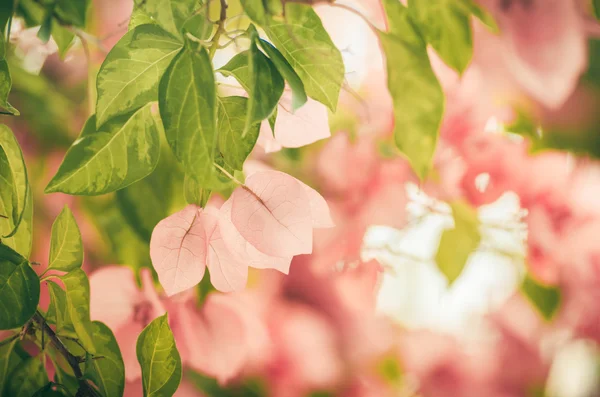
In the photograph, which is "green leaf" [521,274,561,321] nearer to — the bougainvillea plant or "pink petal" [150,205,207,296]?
the bougainvillea plant

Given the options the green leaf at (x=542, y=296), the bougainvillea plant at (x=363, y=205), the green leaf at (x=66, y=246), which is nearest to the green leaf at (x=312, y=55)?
the bougainvillea plant at (x=363, y=205)

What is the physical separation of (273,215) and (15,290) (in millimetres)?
99

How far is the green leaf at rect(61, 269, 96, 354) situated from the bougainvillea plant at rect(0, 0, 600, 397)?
11 mm

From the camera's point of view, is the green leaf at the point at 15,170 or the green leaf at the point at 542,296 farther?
the green leaf at the point at 542,296

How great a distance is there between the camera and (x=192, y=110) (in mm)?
161

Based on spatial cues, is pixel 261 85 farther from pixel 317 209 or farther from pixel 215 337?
pixel 215 337

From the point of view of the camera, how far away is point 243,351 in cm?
35

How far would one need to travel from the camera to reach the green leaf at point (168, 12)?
0.17 meters

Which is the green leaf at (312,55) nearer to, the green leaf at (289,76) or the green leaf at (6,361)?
the green leaf at (289,76)

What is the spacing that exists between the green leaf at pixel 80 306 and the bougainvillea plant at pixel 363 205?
0.04 ft

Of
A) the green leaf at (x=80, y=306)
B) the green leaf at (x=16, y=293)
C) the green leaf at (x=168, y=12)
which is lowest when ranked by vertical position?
the green leaf at (x=80, y=306)

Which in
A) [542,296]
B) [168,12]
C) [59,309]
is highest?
[168,12]

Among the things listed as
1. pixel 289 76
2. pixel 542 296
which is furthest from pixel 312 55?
pixel 542 296

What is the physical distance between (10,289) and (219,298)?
6.5 inches
